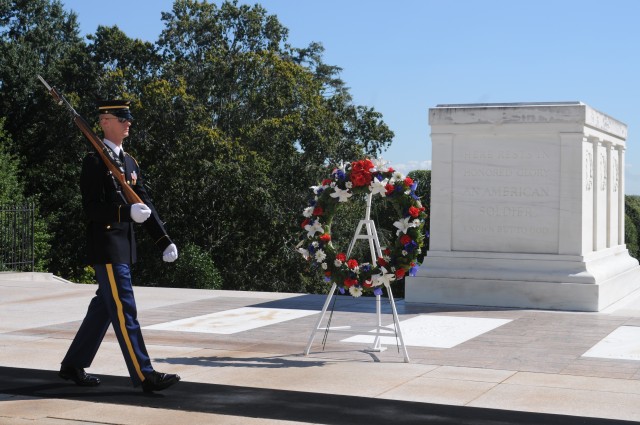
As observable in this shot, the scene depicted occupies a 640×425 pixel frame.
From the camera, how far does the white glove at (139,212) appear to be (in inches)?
248

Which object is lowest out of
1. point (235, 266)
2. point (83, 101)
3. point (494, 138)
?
point (235, 266)

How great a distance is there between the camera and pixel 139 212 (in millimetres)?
6301

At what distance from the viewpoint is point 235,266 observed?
34375 millimetres

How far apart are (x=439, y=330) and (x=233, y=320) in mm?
2295

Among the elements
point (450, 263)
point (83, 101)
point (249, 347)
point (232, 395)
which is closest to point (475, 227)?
point (450, 263)

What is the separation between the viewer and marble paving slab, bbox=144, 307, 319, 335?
33.6 ft

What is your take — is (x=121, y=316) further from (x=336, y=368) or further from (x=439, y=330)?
(x=439, y=330)

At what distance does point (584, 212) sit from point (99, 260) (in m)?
7.94

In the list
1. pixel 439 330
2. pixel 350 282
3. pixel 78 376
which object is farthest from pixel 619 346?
pixel 78 376

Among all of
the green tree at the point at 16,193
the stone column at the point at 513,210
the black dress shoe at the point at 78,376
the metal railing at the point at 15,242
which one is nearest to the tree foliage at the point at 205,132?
the green tree at the point at 16,193

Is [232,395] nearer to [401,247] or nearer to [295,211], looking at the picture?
[401,247]

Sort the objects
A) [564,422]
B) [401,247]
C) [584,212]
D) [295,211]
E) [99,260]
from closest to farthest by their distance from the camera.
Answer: [564,422] → [99,260] → [401,247] → [584,212] → [295,211]

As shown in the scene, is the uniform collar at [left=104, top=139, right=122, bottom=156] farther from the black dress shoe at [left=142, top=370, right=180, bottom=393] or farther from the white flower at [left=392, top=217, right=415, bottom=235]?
the white flower at [left=392, top=217, right=415, bottom=235]

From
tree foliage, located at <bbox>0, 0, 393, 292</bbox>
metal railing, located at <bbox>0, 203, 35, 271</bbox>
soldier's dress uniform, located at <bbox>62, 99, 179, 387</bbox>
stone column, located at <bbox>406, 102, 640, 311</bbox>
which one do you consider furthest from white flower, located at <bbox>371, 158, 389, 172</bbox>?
tree foliage, located at <bbox>0, 0, 393, 292</bbox>
